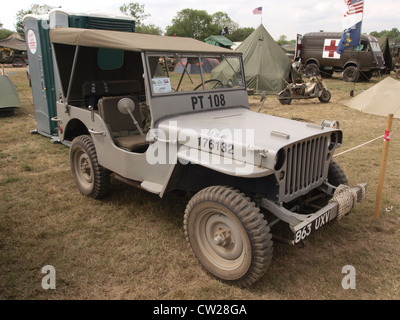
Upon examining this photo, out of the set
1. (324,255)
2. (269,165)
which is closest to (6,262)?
(269,165)

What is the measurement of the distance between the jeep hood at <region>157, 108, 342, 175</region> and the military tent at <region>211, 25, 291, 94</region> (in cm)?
1004

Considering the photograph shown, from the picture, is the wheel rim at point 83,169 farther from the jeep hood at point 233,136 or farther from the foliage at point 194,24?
the foliage at point 194,24

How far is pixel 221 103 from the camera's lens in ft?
12.4

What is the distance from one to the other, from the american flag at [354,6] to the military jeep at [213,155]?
27.1 feet

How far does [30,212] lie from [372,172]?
474 cm

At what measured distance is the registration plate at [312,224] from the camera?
248 centimetres

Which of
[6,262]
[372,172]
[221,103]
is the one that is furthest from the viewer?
[372,172]

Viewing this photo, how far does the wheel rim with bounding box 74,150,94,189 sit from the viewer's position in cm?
413

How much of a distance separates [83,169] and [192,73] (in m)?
1.85

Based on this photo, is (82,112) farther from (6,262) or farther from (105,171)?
(6,262)

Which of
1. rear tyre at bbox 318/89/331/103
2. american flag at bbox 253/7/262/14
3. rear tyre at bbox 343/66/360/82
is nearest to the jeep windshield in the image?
rear tyre at bbox 318/89/331/103

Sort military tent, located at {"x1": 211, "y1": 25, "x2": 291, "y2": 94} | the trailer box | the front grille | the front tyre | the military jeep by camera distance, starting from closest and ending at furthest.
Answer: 1. the front tyre
2. the military jeep
3. the front grille
4. the trailer box
5. military tent, located at {"x1": 211, "y1": 25, "x2": 291, "y2": 94}

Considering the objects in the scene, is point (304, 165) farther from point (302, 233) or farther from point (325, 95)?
point (325, 95)

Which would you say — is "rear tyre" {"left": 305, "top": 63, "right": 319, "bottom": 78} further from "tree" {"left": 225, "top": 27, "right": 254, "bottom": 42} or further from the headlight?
"tree" {"left": 225, "top": 27, "right": 254, "bottom": 42}
